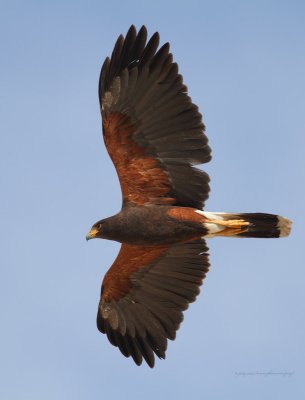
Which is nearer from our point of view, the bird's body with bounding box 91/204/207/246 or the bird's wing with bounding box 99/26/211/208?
the bird's wing with bounding box 99/26/211/208

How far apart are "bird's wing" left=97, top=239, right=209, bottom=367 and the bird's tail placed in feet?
2.68

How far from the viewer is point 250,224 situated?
19047 mm

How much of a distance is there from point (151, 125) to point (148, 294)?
3.06 meters

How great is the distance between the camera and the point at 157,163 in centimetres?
1917

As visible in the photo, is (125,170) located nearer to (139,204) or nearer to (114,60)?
(139,204)

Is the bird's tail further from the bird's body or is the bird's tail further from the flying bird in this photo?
the bird's body

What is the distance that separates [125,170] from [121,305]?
2528 mm

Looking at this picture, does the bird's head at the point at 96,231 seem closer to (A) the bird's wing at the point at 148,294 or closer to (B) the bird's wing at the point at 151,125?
(B) the bird's wing at the point at 151,125

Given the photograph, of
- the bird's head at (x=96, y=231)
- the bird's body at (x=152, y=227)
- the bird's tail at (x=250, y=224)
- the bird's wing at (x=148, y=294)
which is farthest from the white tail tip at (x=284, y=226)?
the bird's head at (x=96, y=231)

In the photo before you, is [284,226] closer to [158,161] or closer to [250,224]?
[250,224]

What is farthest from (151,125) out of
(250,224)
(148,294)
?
(148,294)

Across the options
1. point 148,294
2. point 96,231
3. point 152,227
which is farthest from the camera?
point 148,294

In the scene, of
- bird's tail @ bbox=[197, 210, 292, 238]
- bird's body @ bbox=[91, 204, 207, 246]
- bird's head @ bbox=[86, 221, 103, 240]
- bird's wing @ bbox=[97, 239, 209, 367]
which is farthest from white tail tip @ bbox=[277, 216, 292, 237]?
bird's head @ bbox=[86, 221, 103, 240]

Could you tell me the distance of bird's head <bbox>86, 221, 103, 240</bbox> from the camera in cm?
1911
